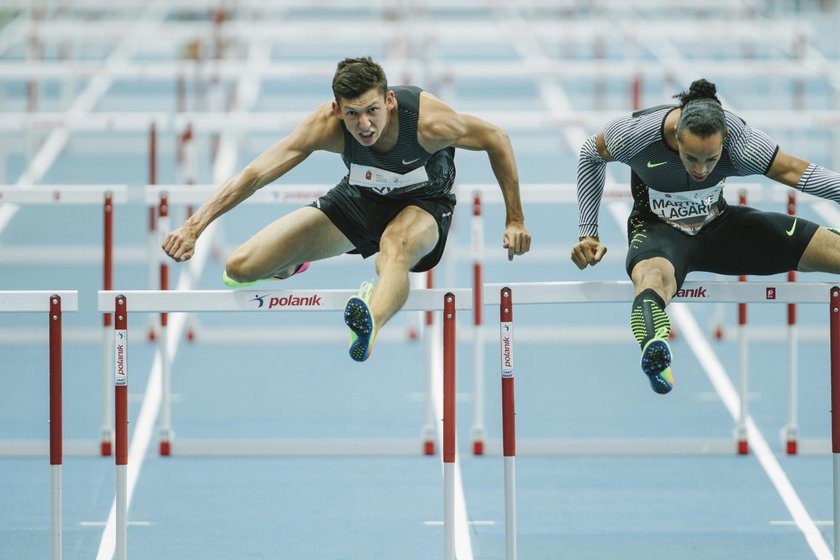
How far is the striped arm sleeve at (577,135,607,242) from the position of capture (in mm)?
5402

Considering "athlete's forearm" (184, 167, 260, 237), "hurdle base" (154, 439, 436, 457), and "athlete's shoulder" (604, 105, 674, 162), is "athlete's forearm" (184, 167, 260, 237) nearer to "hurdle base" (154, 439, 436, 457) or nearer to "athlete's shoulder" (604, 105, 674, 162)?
"athlete's shoulder" (604, 105, 674, 162)

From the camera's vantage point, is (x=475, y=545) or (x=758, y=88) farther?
(x=758, y=88)

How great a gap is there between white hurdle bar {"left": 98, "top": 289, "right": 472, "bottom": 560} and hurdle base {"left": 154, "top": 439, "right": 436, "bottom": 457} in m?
2.21

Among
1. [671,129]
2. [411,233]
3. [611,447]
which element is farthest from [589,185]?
[611,447]

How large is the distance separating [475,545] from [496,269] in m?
4.62

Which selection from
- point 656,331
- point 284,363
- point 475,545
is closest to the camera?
point 656,331

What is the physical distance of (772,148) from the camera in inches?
200

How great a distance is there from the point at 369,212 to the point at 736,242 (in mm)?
A: 1464

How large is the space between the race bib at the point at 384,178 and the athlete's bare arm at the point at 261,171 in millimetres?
128

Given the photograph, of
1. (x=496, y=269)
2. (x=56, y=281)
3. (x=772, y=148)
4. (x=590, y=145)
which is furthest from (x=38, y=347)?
(x=772, y=148)

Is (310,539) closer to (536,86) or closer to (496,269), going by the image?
(496,269)

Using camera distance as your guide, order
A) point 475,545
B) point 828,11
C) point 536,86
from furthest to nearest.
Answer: point 828,11, point 536,86, point 475,545

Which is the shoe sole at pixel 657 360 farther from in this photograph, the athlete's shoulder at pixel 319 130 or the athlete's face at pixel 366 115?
the athlete's shoulder at pixel 319 130

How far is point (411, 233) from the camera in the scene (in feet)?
17.5
